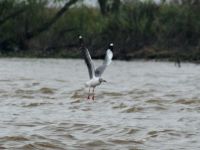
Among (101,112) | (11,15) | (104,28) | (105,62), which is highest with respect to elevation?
(11,15)

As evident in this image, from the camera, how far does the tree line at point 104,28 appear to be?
4603 centimetres

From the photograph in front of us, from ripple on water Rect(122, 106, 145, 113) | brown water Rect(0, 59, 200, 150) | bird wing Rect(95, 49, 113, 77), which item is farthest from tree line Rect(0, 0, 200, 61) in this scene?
ripple on water Rect(122, 106, 145, 113)

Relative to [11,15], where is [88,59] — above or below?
below

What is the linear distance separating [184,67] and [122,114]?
1958 centimetres

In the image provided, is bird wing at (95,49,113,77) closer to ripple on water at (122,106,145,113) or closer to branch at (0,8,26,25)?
ripple on water at (122,106,145,113)

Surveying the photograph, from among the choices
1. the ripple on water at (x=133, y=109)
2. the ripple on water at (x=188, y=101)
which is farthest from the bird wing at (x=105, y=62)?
the ripple on water at (x=188, y=101)

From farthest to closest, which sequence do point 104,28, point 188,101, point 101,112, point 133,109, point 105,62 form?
point 104,28
point 188,101
point 105,62
point 133,109
point 101,112

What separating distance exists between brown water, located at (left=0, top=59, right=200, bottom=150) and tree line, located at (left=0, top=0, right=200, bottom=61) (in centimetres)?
1471

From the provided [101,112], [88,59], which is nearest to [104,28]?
[88,59]

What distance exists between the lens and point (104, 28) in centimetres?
4731

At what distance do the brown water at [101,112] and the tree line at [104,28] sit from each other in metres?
14.7

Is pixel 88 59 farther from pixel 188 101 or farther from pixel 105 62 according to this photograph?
pixel 188 101

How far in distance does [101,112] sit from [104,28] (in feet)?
96.9

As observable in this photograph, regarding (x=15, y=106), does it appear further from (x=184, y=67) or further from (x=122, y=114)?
(x=184, y=67)
